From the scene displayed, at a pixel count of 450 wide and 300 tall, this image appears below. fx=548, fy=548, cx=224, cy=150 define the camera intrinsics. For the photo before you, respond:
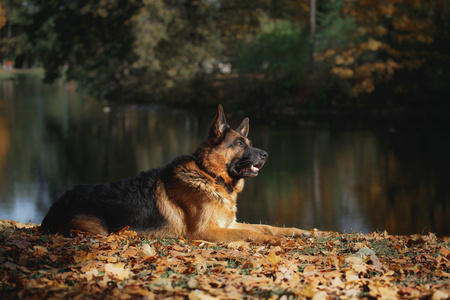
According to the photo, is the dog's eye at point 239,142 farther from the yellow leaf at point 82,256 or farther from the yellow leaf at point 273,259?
the yellow leaf at point 82,256

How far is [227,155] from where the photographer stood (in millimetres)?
6180

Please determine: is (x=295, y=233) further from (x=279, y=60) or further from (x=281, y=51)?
(x=279, y=60)

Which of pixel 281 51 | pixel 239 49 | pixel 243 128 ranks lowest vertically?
pixel 243 128

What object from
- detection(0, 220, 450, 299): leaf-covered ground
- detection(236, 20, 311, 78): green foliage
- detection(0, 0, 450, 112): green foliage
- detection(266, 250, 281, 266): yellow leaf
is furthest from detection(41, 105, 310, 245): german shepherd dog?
detection(236, 20, 311, 78): green foliage

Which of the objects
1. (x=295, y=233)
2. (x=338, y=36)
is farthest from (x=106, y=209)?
(x=338, y=36)

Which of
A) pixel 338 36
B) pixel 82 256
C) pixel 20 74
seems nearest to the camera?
pixel 82 256

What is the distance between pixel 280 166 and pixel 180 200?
1126 cm

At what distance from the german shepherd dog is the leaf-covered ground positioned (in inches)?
6.7

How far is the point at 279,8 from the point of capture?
131ft

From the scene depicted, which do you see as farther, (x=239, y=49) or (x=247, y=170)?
(x=239, y=49)

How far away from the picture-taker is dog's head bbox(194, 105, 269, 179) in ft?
20.2

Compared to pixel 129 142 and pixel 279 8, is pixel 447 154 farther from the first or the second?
pixel 279 8

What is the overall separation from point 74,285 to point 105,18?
36.7 m

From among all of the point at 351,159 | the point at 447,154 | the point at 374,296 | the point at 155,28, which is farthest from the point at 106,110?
the point at 374,296
